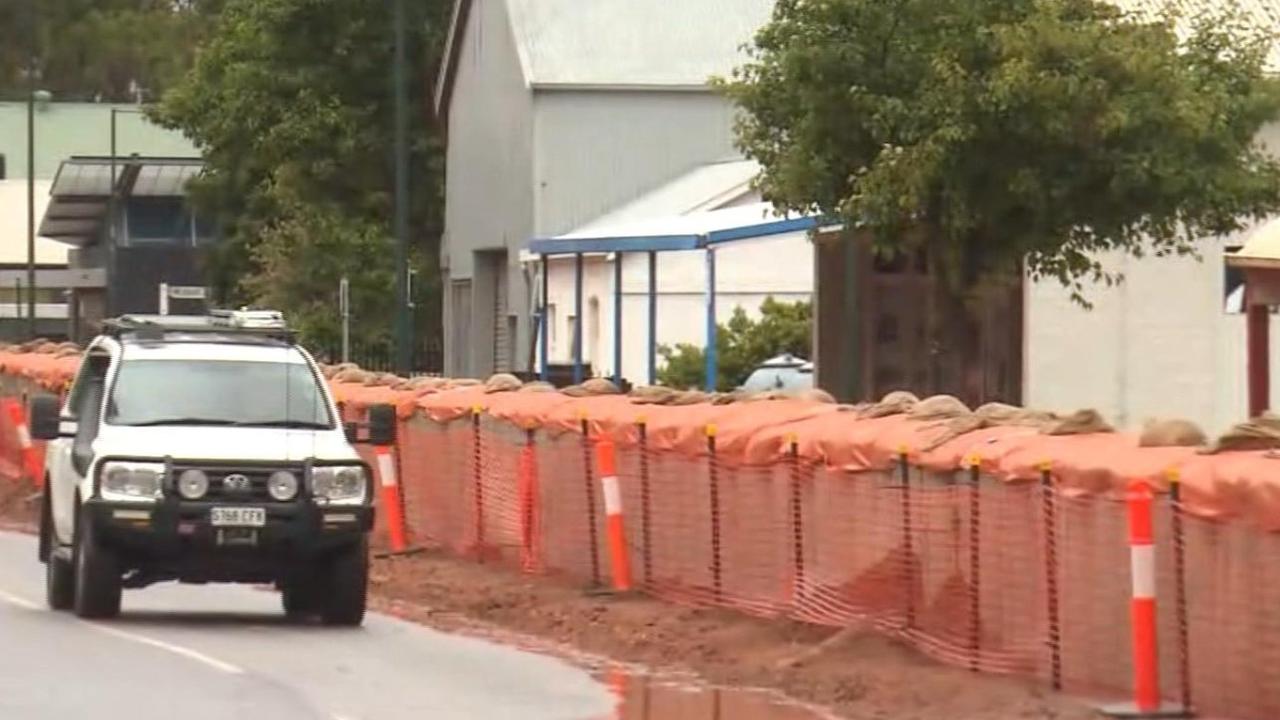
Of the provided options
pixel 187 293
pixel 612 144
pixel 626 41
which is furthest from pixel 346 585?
pixel 626 41

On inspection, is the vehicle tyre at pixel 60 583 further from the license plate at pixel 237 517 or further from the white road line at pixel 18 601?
the license plate at pixel 237 517

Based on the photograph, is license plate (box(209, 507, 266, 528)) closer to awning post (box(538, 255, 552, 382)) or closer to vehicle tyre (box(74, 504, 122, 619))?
vehicle tyre (box(74, 504, 122, 619))

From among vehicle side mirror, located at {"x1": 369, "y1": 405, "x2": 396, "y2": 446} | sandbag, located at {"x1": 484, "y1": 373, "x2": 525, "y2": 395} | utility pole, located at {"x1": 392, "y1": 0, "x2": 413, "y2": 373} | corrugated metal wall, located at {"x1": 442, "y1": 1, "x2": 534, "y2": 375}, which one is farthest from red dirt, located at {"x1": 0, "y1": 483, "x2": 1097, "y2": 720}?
corrugated metal wall, located at {"x1": 442, "y1": 1, "x2": 534, "y2": 375}

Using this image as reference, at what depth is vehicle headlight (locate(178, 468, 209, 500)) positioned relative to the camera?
19656 millimetres

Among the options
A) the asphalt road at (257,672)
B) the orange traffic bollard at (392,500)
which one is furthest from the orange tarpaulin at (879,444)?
the asphalt road at (257,672)

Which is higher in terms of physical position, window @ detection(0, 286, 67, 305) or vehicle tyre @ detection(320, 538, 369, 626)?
window @ detection(0, 286, 67, 305)

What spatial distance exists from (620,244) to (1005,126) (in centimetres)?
1333

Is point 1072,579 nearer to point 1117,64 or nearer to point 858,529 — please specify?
point 858,529

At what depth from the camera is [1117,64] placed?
2925 cm

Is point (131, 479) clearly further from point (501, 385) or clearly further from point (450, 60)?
point (450, 60)

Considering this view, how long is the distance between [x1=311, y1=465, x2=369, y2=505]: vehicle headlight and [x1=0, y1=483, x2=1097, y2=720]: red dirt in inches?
53.4

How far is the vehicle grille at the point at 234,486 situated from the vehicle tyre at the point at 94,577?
75 cm

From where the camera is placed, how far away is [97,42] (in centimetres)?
11369

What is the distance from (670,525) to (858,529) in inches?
136
